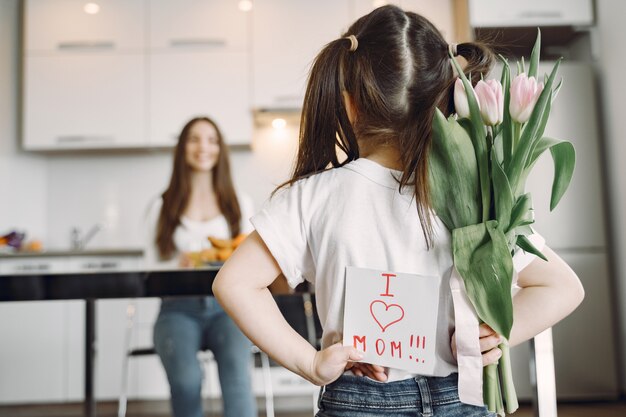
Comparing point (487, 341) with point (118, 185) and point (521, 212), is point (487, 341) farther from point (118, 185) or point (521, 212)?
point (118, 185)

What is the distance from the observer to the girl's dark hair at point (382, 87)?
0.83 meters

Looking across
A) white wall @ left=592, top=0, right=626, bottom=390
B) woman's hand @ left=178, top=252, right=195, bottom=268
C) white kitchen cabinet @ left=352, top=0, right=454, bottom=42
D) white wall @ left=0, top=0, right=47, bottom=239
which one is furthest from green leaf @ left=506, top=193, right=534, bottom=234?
white wall @ left=0, top=0, right=47, bottom=239

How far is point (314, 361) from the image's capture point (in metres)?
0.78

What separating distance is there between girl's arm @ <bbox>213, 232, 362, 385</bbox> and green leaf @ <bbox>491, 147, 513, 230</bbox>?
24 cm

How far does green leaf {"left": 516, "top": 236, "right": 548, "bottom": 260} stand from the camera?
2.60 ft

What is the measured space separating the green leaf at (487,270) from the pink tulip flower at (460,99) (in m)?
0.14

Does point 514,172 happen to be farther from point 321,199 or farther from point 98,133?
point 98,133

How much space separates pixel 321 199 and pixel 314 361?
20 centimetres

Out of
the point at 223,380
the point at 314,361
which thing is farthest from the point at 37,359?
the point at 314,361

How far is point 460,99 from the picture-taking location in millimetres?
775

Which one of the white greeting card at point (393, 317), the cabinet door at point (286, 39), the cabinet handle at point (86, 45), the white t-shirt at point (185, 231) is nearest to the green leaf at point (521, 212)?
the white greeting card at point (393, 317)

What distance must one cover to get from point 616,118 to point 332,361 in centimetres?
296

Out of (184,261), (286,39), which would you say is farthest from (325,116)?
(286,39)

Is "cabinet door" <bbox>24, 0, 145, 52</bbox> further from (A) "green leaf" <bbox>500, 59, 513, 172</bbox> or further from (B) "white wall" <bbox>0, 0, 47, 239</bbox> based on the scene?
(A) "green leaf" <bbox>500, 59, 513, 172</bbox>
